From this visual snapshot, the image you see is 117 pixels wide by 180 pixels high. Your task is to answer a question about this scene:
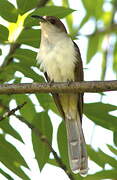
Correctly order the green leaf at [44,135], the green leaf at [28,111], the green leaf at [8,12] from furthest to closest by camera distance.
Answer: the green leaf at [28,111], the green leaf at [44,135], the green leaf at [8,12]

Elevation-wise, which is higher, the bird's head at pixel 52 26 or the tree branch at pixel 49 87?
the bird's head at pixel 52 26

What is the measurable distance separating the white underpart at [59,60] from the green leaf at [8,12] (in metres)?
1.06

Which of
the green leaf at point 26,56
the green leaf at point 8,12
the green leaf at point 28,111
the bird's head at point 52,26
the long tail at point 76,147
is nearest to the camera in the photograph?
the green leaf at point 8,12

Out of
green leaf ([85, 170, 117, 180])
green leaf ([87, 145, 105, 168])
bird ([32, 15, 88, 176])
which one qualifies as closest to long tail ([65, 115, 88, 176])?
bird ([32, 15, 88, 176])

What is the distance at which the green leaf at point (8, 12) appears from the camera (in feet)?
12.0

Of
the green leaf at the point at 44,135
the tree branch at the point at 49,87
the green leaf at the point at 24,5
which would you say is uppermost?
the green leaf at the point at 24,5

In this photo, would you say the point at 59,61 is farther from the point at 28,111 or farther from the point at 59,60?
the point at 28,111

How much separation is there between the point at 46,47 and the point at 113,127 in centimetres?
149

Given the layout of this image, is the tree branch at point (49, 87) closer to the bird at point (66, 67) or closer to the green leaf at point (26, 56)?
the green leaf at point (26, 56)

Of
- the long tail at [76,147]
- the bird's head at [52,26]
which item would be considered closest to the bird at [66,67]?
the long tail at [76,147]

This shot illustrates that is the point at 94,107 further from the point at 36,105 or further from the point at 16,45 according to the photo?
the point at 16,45

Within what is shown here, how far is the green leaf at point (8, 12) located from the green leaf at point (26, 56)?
0.38 m

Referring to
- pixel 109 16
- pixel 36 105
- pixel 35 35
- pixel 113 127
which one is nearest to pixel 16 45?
pixel 35 35

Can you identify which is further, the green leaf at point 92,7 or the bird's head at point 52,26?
the bird's head at point 52,26
